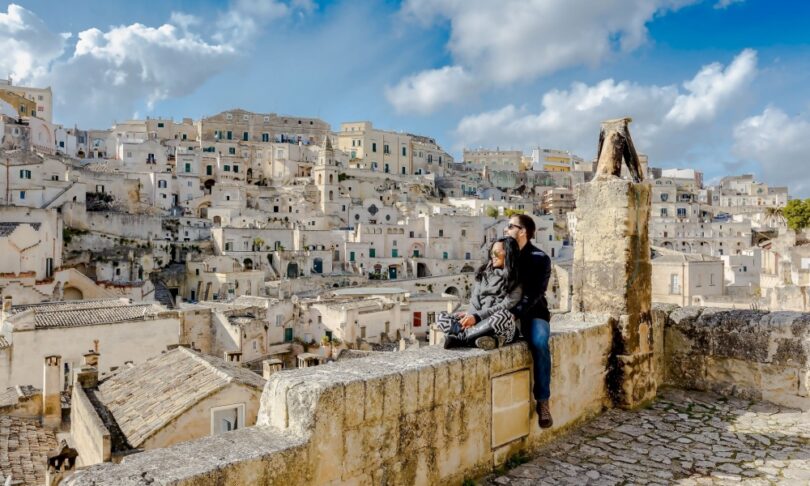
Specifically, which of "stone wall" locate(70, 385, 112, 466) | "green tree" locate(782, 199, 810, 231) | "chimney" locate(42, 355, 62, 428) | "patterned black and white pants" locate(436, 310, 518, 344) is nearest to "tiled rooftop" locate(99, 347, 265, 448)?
"stone wall" locate(70, 385, 112, 466)

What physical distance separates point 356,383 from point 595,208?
13.0ft

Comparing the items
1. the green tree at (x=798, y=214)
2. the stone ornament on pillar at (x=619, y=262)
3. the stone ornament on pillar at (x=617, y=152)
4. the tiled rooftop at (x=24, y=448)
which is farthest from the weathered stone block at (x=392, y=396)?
the green tree at (x=798, y=214)

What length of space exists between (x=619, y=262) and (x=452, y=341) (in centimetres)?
262

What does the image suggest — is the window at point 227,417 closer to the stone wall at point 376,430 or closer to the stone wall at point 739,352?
the stone wall at point 376,430

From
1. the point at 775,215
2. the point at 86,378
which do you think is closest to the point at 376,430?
the point at 86,378

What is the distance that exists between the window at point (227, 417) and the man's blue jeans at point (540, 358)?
7372 mm

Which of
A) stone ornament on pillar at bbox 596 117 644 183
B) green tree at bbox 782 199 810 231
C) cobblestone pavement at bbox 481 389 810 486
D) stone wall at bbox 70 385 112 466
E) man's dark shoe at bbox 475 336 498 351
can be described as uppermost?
green tree at bbox 782 199 810 231

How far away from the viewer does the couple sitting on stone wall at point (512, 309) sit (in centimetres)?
454

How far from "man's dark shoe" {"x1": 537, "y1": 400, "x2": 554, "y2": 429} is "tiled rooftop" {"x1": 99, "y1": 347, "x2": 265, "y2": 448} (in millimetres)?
7342

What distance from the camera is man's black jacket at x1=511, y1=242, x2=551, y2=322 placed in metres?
4.89

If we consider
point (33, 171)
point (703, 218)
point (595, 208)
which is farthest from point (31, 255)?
point (703, 218)

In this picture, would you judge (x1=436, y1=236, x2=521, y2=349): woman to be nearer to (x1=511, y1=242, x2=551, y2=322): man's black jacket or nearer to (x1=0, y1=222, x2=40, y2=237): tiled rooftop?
(x1=511, y1=242, x2=551, y2=322): man's black jacket

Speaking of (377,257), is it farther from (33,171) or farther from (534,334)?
(534,334)

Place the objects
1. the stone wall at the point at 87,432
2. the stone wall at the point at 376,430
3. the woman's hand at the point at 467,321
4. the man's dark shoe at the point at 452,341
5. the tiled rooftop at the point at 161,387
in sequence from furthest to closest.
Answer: the tiled rooftop at the point at 161,387
the stone wall at the point at 87,432
the woman's hand at the point at 467,321
the man's dark shoe at the point at 452,341
the stone wall at the point at 376,430
